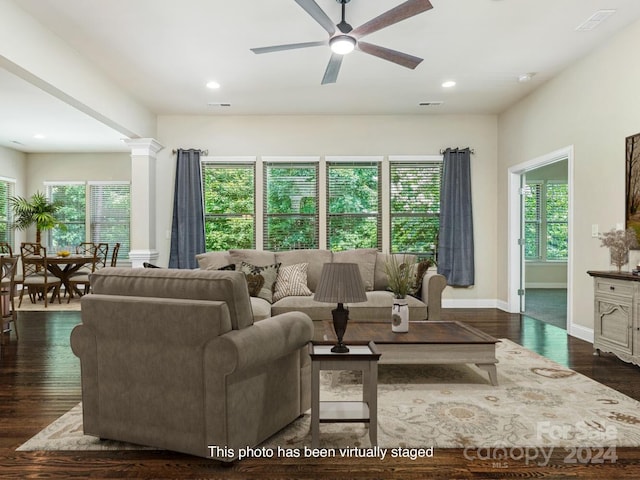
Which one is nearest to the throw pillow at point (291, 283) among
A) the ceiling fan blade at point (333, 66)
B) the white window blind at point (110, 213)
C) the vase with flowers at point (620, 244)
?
the ceiling fan blade at point (333, 66)

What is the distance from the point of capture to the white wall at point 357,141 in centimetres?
702

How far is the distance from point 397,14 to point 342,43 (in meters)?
0.57

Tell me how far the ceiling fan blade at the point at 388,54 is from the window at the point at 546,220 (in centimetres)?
708

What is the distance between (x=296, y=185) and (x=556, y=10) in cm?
420

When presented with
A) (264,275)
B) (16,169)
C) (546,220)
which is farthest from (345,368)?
(16,169)

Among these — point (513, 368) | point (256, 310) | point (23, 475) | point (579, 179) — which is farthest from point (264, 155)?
point (23, 475)

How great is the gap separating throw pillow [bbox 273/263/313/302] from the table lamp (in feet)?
7.83

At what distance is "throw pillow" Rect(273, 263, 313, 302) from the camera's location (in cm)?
469

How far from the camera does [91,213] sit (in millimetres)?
9250

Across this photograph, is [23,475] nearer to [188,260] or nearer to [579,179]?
[188,260]

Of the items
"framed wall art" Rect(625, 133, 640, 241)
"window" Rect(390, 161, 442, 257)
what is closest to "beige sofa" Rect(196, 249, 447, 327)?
"framed wall art" Rect(625, 133, 640, 241)

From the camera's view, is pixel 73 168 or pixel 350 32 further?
pixel 73 168

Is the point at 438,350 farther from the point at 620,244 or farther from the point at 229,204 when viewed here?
the point at 229,204

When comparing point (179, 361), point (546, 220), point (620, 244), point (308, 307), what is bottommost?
point (308, 307)
